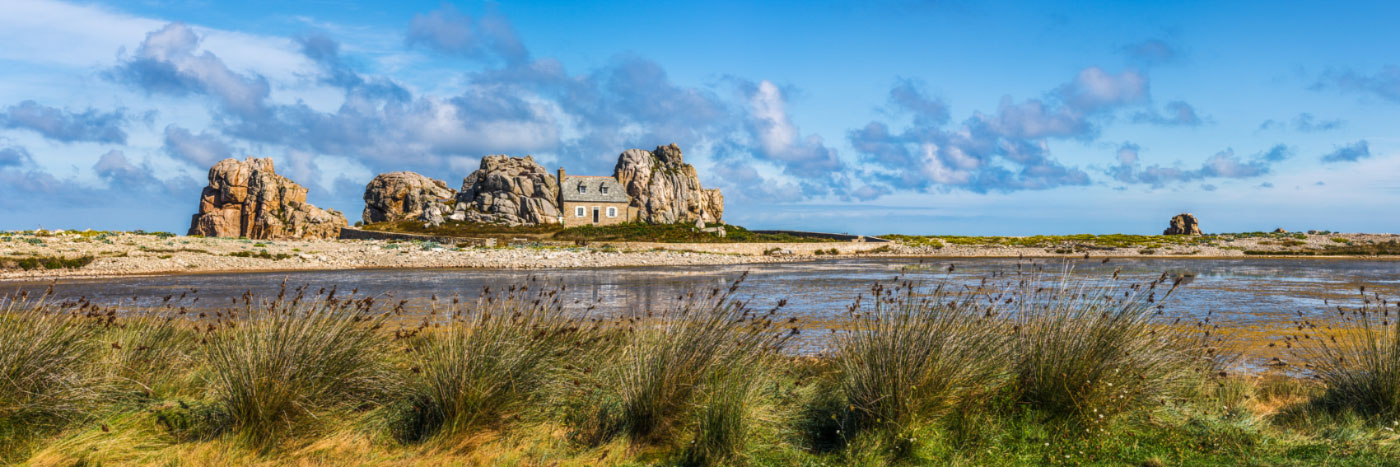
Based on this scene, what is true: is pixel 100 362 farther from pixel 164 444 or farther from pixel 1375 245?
pixel 1375 245

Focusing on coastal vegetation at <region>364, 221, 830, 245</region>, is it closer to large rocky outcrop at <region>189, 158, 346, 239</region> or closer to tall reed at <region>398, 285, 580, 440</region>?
large rocky outcrop at <region>189, 158, 346, 239</region>

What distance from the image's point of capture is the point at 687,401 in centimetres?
542

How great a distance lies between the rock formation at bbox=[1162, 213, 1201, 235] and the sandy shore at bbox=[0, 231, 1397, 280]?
26.8 metres

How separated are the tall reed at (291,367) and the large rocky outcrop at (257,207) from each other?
74.5m

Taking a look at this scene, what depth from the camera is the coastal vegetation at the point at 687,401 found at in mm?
5148

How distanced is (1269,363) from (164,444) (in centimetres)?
1154

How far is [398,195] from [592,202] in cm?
2341

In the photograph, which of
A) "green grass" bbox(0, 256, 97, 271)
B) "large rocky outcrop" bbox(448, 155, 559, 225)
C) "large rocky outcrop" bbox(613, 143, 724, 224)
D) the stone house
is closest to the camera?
"green grass" bbox(0, 256, 97, 271)

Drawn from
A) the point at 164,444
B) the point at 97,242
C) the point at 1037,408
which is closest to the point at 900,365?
the point at 1037,408

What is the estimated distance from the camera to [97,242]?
3228 cm

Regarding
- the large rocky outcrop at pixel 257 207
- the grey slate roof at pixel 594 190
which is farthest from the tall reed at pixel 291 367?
the large rocky outcrop at pixel 257 207

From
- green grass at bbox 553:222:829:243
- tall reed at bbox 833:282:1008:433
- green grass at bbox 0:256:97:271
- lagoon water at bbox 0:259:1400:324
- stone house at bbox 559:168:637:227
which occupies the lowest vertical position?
lagoon water at bbox 0:259:1400:324

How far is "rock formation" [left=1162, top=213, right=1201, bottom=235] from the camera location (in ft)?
255

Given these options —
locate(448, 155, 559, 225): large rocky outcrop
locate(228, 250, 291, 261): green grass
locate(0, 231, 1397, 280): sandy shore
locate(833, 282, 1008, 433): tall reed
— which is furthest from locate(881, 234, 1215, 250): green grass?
locate(833, 282, 1008, 433): tall reed
